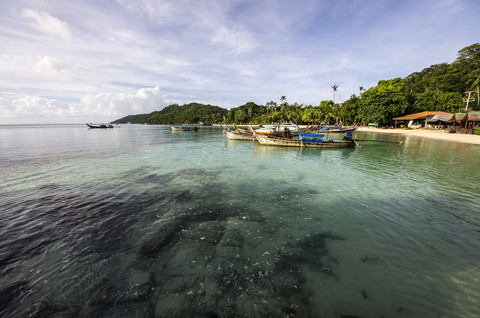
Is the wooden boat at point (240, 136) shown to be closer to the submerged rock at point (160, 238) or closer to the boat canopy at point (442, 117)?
the submerged rock at point (160, 238)

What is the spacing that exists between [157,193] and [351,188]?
12.9 m

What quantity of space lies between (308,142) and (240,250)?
94.3 ft

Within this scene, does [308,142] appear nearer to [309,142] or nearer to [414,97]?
[309,142]

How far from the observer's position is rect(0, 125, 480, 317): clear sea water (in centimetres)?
459

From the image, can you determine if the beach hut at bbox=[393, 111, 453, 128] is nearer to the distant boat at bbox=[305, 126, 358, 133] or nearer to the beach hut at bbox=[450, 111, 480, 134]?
the beach hut at bbox=[450, 111, 480, 134]

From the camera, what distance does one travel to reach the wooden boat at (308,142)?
31.7 metres

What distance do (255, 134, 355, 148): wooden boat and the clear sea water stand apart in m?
19.3

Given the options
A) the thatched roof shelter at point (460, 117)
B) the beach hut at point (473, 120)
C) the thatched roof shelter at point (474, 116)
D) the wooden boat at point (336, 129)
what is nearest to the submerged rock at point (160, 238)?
the wooden boat at point (336, 129)

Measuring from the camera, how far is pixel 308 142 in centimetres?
3195

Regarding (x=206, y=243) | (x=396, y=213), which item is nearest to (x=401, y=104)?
(x=396, y=213)

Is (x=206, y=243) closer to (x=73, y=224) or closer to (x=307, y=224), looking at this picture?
(x=307, y=224)

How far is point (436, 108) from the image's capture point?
6109cm

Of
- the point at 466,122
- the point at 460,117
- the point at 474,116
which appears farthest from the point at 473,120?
the point at 460,117

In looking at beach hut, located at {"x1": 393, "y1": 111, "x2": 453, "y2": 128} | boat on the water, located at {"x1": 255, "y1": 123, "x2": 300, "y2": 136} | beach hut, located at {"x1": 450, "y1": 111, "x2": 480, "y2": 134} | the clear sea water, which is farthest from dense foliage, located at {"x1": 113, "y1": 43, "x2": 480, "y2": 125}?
the clear sea water
